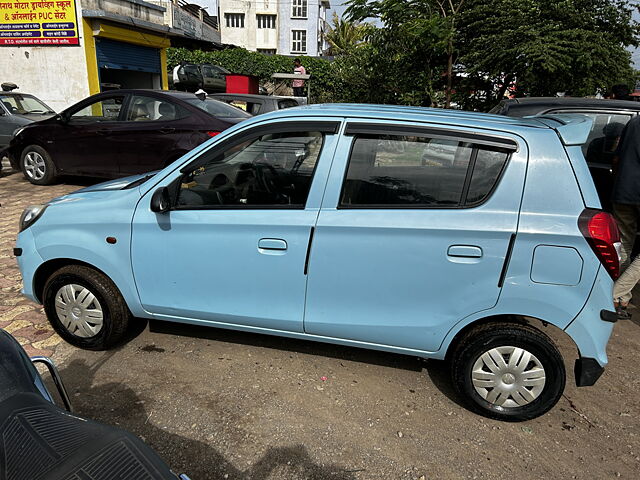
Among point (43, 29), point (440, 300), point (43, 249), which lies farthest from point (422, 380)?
point (43, 29)

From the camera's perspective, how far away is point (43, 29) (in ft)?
48.7

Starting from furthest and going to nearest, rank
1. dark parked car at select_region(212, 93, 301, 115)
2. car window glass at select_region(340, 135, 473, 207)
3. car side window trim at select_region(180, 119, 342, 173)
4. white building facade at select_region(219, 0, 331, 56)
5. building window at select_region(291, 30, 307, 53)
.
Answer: building window at select_region(291, 30, 307, 53), white building facade at select_region(219, 0, 331, 56), dark parked car at select_region(212, 93, 301, 115), car side window trim at select_region(180, 119, 342, 173), car window glass at select_region(340, 135, 473, 207)

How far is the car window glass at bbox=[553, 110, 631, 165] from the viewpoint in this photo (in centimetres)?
494

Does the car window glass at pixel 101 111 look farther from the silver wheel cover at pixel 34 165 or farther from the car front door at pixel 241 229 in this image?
the car front door at pixel 241 229

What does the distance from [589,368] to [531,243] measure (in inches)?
33.1

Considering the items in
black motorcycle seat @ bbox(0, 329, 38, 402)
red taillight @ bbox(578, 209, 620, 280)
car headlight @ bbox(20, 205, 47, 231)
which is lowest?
black motorcycle seat @ bbox(0, 329, 38, 402)

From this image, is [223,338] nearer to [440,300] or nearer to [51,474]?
[440,300]

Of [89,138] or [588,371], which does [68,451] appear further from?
[89,138]

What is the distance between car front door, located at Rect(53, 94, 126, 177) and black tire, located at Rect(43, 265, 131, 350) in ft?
15.8

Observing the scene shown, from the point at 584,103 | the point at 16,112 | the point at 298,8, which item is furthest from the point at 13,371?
the point at 298,8

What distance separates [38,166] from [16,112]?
3.44 meters

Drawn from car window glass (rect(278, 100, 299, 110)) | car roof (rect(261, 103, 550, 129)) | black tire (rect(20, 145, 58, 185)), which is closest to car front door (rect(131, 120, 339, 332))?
car roof (rect(261, 103, 550, 129))

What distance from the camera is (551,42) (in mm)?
10516

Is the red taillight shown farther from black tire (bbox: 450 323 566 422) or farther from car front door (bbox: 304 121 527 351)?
black tire (bbox: 450 323 566 422)
